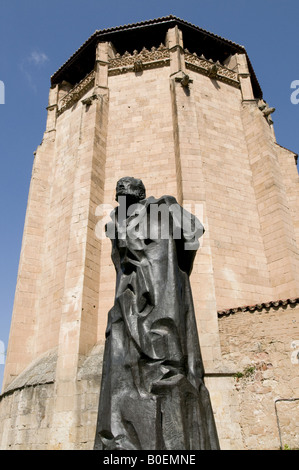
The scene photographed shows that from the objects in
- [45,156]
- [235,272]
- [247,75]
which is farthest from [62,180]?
[247,75]

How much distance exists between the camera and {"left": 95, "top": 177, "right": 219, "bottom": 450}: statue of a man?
2.23 m

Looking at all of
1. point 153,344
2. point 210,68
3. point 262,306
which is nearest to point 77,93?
point 210,68

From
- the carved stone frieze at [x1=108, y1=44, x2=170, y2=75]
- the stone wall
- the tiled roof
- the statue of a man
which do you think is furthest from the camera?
the carved stone frieze at [x1=108, y1=44, x2=170, y2=75]

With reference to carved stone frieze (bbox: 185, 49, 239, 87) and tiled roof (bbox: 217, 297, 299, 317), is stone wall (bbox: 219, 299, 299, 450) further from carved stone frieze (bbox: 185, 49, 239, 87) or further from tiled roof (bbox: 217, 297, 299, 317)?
carved stone frieze (bbox: 185, 49, 239, 87)

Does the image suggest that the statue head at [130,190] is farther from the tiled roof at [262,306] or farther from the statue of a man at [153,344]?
the tiled roof at [262,306]

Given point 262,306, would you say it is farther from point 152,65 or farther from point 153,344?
point 152,65

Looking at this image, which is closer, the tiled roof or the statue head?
the statue head

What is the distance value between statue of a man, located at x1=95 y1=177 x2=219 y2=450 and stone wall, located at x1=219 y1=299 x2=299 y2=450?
6.00 meters

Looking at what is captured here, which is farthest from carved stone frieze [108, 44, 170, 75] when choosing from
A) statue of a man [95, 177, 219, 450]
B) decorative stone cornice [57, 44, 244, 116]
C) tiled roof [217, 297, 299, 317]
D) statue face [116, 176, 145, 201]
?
statue of a man [95, 177, 219, 450]

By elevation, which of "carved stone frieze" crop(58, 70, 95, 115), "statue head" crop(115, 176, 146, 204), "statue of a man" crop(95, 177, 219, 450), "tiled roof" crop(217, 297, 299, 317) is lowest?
"statue of a man" crop(95, 177, 219, 450)

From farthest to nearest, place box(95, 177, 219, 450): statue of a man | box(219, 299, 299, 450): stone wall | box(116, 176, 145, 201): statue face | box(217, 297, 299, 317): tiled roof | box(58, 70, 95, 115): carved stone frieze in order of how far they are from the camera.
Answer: box(58, 70, 95, 115): carved stone frieze → box(217, 297, 299, 317): tiled roof → box(219, 299, 299, 450): stone wall → box(116, 176, 145, 201): statue face → box(95, 177, 219, 450): statue of a man

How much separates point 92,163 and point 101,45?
5.44 metres

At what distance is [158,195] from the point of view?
439 inches

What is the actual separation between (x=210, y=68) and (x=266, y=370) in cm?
993
